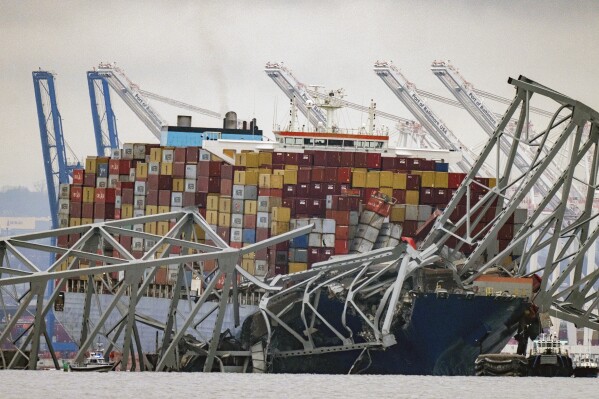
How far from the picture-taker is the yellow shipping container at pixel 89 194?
315 ft

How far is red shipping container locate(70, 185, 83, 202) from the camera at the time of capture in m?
95.7

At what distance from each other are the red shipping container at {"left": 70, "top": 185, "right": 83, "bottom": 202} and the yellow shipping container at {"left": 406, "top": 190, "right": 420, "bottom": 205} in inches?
842

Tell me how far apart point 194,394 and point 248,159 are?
184ft

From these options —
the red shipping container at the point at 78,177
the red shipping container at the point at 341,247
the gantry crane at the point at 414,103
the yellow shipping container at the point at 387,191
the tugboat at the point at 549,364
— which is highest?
the gantry crane at the point at 414,103

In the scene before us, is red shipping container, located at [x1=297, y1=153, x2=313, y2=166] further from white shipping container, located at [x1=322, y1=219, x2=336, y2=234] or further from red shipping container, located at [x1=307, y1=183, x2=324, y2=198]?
white shipping container, located at [x1=322, y1=219, x2=336, y2=234]

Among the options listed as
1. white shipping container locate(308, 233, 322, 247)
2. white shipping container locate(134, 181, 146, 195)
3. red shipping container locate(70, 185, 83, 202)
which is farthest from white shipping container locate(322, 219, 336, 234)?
red shipping container locate(70, 185, 83, 202)

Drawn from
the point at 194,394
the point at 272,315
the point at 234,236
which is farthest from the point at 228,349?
the point at 194,394

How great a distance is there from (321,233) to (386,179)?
573cm

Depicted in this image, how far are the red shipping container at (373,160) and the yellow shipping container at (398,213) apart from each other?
13.0ft

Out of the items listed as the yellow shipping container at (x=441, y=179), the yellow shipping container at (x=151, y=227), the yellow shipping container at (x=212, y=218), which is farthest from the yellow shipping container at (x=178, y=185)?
the yellow shipping container at (x=441, y=179)

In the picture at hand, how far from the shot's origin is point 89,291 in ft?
181

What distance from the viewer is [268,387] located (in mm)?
36688

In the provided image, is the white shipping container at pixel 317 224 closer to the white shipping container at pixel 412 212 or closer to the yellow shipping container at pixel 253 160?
the white shipping container at pixel 412 212

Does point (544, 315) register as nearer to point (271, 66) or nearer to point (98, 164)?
point (98, 164)
